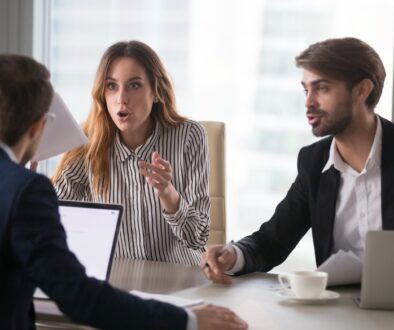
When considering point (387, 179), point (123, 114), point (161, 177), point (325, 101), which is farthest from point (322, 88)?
point (123, 114)

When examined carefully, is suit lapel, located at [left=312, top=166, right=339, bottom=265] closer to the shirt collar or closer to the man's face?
the man's face

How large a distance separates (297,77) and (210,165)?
1.08 meters

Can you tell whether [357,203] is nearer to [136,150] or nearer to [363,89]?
[363,89]

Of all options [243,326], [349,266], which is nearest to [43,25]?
[349,266]

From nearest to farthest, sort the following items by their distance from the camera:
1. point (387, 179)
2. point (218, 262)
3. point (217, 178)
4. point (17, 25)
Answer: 1. point (218, 262)
2. point (387, 179)
3. point (217, 178)
4. point (17, 25)

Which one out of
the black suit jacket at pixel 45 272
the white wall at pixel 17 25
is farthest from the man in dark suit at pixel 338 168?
the white wall at pixel 17 25

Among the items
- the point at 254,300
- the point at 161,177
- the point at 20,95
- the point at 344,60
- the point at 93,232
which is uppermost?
the point at 344,60

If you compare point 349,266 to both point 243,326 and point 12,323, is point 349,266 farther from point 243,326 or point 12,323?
point 12,323

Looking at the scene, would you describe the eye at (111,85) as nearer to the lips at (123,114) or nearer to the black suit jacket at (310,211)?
the lips at (123,114)

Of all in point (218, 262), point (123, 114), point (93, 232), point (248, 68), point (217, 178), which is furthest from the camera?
point (248, 68)

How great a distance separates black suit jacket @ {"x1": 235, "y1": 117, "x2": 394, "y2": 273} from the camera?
2.43m

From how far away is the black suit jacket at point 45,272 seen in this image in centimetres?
148

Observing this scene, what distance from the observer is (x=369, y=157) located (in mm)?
2486

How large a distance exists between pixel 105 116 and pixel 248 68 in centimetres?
124
